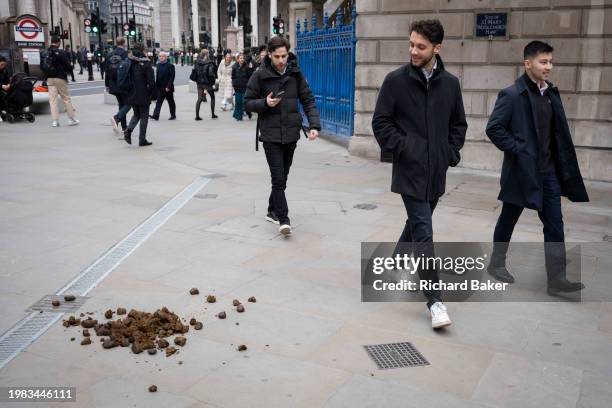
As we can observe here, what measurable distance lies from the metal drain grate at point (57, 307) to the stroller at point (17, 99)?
13.0 metres

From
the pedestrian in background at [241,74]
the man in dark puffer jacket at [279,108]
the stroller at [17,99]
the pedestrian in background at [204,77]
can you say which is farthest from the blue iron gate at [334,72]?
the stroller at [17,99]

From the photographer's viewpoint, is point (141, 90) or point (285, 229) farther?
point (141, 90)

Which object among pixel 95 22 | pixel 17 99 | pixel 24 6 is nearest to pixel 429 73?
pixel 17 99

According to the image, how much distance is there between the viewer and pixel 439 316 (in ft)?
14.5

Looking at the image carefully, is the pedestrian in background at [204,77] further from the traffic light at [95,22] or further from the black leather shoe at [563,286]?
the traffic light at [95,22]

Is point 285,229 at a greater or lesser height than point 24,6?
lesser

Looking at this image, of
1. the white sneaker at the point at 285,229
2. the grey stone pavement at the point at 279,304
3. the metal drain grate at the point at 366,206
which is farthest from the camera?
the metal drain grate at the point at 366,206

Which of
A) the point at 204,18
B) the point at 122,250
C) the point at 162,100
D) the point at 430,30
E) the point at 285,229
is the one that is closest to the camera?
the point at 430,30

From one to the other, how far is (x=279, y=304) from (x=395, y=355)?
3.66 ft

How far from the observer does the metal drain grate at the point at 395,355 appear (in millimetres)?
3939

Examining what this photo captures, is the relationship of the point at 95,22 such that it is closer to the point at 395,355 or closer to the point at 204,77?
the point at 204,77

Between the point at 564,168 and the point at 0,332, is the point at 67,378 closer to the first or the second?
the point at 0,332

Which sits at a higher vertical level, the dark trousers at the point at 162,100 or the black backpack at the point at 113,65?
the black backpack at the point at 113,65

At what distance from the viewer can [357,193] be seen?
8.87m
